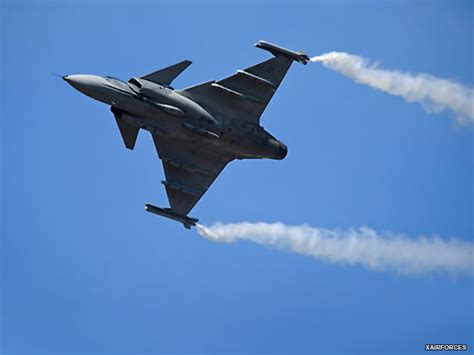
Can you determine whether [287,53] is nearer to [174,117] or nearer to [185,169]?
[174,117]

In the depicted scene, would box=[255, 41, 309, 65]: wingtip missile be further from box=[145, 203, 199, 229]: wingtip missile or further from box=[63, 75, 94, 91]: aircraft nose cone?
box=[145, 203, 199, 229]: wingtip missile

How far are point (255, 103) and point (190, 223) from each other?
665 centimetres

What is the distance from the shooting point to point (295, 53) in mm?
38594

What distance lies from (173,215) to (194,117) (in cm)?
597

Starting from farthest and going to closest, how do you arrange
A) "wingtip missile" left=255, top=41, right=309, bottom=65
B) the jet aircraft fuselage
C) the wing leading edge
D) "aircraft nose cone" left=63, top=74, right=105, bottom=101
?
the wing leading edge → "wingtip missile" left=255, top=41, right=309, bottom=65 → the jet aircraft fuselage → "aircraft nose cone" left=63, top=74, right=105, bottom=101

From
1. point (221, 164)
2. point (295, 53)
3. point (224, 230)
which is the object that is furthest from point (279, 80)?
point (224, 230)

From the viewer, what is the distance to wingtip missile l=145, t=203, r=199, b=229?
1618 inches

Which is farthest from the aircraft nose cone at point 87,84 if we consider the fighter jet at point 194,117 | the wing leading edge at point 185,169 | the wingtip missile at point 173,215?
the wingtip missile at point 173,215

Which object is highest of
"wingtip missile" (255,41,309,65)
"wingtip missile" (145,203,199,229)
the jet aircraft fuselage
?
"wingtip missile" (255,41,309,65)

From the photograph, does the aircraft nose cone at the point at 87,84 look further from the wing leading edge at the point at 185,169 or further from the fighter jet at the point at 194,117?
the wing leading edge at the point at 185,169

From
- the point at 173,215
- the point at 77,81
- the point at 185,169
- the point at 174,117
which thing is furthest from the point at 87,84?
the point at 173,215

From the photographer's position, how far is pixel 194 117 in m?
37.4

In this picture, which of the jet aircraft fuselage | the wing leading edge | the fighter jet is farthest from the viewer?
the wing leading edge

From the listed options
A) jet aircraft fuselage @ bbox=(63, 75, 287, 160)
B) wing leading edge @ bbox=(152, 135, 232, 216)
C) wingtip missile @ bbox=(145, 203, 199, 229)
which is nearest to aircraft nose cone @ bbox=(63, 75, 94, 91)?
jet aircraft fuselage @ bbox=(63, 75, 287, 160)
